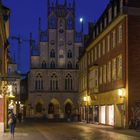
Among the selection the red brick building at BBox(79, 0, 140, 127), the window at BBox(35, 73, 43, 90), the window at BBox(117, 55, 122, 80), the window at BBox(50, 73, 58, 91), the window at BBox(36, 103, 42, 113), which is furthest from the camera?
the window at BBox(50, 73, 58, 91)

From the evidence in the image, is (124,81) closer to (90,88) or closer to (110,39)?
(110,39)

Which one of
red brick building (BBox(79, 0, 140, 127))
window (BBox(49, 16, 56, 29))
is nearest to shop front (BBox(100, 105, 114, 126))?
red brick building (BBox(79, 0, 140, 127))

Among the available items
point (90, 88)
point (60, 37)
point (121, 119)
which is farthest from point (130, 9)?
point (60, 37)

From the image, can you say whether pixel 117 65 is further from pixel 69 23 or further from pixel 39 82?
pixel 39 82

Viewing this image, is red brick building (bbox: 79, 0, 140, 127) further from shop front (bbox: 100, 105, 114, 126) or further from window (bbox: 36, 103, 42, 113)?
window (bbox: 36, 103, 42, 113)

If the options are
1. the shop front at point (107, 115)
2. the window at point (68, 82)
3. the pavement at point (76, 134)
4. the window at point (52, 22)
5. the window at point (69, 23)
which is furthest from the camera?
the window at point (68, 82)

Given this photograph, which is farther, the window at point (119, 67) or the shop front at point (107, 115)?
the shop front at point (107, 115)

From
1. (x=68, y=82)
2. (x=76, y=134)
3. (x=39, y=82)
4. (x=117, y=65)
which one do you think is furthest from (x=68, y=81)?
(x=76, y=134)

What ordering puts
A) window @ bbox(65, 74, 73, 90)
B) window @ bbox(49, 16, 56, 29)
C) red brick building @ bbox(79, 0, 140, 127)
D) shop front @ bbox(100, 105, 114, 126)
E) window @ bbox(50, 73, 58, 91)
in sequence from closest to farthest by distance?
red brick building @ bbox(79, 0, 140, 127) → shop front @ bbox(100, 105, 114, 126) → window @ bbox(49, 16, 56, 29) → window @ bbox(50, 73, 58, 91) → window @ bbox(65, 74, 73, 90)

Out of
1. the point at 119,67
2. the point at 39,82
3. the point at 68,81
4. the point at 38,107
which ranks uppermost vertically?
the point at 119,67

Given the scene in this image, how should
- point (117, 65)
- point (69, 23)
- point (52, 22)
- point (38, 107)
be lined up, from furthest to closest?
point (38, 107), point (69, 23), point (52, 22), point (117, 65)

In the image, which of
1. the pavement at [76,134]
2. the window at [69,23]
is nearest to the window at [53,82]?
the window at [69,23]

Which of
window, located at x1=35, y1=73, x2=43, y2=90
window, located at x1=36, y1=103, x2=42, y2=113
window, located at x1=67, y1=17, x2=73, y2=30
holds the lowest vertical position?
window, located at x1=36, y1=103, x2=42, y2=113

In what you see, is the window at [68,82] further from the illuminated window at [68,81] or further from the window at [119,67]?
the window at [119,67]
